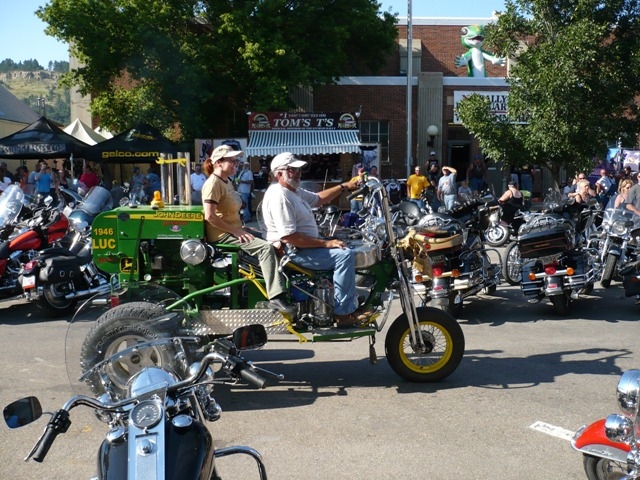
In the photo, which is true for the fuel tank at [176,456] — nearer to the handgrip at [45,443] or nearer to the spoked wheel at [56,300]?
the handgrip at [45,443]

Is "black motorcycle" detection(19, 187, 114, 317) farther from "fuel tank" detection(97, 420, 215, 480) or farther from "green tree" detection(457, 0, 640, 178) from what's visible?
"green tree" detection(457, 0, 640, 178)

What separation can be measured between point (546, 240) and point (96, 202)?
20.6ft

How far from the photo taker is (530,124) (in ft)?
61.5

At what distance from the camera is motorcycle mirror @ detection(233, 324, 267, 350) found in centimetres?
328

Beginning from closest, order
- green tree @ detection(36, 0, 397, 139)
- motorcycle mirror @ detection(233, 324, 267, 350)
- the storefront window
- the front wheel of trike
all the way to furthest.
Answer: motorcycle mirror @ detection(233, 324, 267, 350) → the front wheel of trike → green tree @ detection(36, 0, 397, 139) → the storefront window

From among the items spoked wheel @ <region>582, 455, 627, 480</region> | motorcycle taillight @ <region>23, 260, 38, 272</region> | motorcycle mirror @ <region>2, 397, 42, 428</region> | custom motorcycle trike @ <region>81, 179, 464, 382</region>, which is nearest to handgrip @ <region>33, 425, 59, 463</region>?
motorcycle mirror @ <region>2, 397, 42, 428</region>

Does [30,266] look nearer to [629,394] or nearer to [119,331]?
[119,331]

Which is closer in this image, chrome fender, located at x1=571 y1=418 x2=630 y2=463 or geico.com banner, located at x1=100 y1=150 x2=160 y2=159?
chrome fender, located at x1=571 y1=418 x2=630 y2=463

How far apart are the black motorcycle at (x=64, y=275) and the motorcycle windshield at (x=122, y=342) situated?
148 inches

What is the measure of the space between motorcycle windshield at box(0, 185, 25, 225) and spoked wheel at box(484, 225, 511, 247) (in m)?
9.72

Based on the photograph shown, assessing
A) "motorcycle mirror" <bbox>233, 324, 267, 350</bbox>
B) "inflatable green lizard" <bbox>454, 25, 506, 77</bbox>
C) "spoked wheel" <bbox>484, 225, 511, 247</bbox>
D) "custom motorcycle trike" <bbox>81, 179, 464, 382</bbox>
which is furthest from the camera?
"inflatable green lizard" <bbox>454, 25, 506, 77</bbox>

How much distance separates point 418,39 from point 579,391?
29.4 m

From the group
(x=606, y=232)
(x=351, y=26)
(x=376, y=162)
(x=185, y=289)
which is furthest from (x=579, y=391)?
(x=351, y=26)

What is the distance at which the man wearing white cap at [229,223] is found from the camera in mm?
6316
